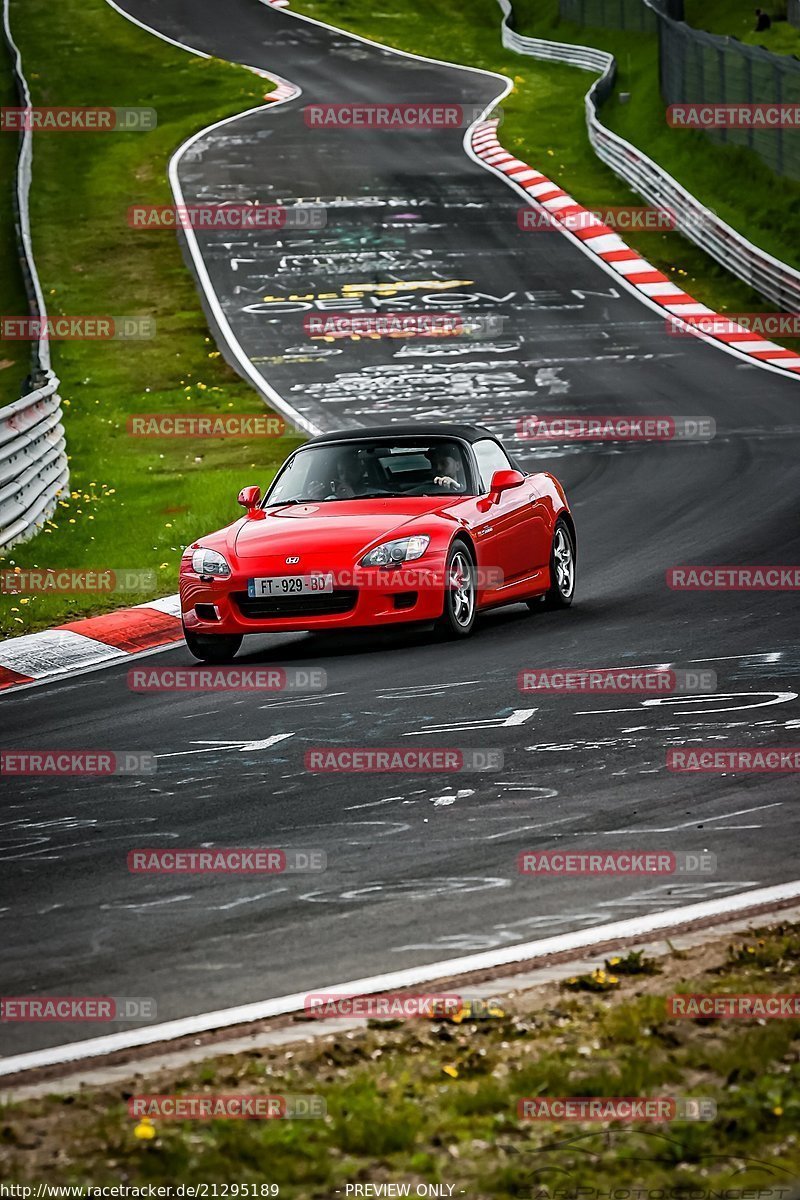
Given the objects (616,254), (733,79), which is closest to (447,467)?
(616,254)

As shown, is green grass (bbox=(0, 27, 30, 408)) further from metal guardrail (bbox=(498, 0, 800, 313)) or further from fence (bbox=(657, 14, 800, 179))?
fence (bbox=(657, 14, 800, 179))

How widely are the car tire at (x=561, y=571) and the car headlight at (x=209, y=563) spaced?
266 centimetres

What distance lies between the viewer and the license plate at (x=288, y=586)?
39.1ft

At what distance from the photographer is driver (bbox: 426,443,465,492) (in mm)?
13062

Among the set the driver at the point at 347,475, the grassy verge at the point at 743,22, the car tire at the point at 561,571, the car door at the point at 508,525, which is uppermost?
the grassy verge at the point at 743,22

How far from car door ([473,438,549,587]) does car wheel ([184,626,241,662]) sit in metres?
1.78

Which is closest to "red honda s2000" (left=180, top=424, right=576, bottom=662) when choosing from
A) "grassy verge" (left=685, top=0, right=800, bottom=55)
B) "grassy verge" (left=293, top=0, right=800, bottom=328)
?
"grassy verge" (left=293, top=0, right=800, bottom=328)

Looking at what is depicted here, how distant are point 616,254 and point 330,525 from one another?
2265 cm

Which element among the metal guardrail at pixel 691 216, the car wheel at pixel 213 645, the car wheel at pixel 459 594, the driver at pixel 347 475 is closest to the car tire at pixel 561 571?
the car wheel at pixel 459 594

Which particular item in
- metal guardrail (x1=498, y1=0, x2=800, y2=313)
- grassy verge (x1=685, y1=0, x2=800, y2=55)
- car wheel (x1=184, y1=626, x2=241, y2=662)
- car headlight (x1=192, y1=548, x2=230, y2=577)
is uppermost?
grassy verge (x1=685, y1=0, x2=800, y2=55)

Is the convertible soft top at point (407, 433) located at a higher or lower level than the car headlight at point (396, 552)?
higher

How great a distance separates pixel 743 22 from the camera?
5397 centimetres

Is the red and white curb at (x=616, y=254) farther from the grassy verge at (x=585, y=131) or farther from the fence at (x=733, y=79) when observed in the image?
the fence at (x=733, y=79)

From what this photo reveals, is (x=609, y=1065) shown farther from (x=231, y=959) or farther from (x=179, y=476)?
(x=179, y=476)
